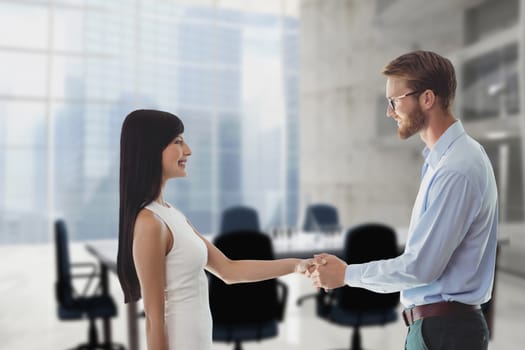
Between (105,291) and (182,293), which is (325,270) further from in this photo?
(105,291)

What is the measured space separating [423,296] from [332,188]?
706 centimetres

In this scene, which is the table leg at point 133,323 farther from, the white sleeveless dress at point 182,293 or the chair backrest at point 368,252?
the white sleeveless dress at point 182,293

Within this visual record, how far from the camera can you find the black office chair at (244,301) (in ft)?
8.27

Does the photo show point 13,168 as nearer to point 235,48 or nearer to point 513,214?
point 235,48

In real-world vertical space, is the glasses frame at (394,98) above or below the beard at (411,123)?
above

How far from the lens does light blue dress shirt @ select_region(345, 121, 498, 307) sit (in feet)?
3.77

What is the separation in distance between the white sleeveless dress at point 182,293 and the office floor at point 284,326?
8.00ft

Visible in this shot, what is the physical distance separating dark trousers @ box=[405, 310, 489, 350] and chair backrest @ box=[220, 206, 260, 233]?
3.33 m

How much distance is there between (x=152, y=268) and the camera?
3.57 feet

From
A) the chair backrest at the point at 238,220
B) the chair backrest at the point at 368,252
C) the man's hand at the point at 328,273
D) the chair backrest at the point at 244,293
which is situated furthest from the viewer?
the chair backrest at the point at 238,220

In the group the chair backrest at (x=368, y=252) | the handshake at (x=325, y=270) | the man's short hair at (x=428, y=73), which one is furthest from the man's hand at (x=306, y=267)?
the chair backrest at (x=368, y=252)

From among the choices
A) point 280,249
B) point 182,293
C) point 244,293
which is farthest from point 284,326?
point 182,293

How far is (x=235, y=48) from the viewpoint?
9.59 metres

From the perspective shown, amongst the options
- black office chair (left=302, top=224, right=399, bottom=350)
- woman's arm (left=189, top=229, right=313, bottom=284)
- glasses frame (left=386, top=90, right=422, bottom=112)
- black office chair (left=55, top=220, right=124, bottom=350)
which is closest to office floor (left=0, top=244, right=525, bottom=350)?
black office chair (left=55, top=220, right=124, bottom=350)
